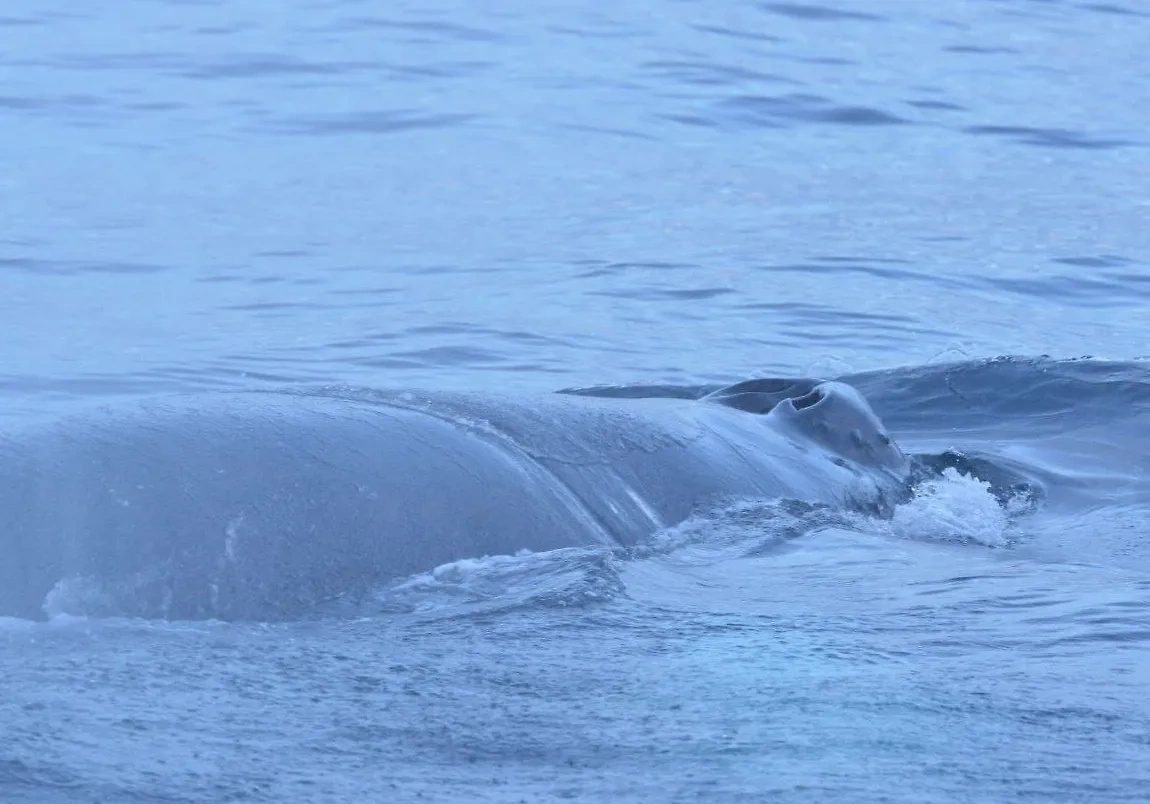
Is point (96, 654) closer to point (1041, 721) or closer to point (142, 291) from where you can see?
point (1041, 721)

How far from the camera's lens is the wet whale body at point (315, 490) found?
18.1 feet

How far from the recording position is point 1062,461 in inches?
416

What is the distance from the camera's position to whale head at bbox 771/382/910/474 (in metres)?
8.41

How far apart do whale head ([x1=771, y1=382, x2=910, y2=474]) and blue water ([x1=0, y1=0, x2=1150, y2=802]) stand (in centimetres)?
35

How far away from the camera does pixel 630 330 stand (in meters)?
13.8

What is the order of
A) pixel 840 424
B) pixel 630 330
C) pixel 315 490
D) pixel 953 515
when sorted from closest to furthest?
pixel 315 490 < pixel 953 515 < pixel 840 424 < pixel 630 330

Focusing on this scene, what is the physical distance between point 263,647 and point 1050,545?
4228mm

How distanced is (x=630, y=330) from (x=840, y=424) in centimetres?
544

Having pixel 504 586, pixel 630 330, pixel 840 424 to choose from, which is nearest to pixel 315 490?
pixel 504 586

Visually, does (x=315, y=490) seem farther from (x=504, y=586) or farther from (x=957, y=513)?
(x=957, y=513)

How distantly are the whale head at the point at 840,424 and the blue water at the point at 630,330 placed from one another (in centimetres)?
35

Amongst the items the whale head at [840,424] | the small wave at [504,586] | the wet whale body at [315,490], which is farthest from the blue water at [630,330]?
the whale head at [840,424]

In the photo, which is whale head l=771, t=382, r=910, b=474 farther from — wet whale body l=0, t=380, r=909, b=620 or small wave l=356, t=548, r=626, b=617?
small wave l=356, t=548, r=626, b=617

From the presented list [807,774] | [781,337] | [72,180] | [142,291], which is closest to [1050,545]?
[807,774]
